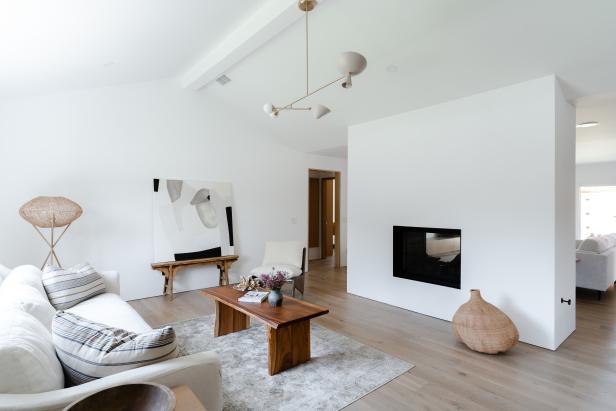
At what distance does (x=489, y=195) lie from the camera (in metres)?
3.47

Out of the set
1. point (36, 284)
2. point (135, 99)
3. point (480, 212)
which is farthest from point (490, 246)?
point (135, 99)

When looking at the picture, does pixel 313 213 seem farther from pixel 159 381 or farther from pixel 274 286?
pixel 159 381

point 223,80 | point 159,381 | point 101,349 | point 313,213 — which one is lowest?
point 159,381

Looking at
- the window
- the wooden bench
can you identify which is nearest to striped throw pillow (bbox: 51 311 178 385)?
the wooden bench

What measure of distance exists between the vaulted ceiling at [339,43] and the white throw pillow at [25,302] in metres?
1.76

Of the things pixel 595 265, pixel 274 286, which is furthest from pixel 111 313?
pixel 595 265

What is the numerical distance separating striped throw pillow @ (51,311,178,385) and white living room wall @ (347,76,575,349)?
3.19 meters

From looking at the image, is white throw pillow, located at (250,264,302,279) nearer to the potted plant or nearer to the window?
the potted plant

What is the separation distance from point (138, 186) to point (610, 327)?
606 cm

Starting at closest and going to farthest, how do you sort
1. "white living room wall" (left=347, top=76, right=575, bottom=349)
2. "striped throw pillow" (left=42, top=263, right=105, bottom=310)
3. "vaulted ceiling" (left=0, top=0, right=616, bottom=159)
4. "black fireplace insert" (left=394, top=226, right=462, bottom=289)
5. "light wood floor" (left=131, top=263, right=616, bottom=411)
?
"light wood floor" (left=131, top=263, right=616, bottom=411) → "vaulted ceiling" (left=0, top=0, right=616, bottom=159) → "striped throw pillow" (left=42, top=263, right=105, bottom=310) → "white living room wall" (left=347, top=76, right=575, bottom=349) → "black fireplace insert" (left=394, top=226, right=462, bottom=289)

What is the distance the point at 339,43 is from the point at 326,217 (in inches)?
213

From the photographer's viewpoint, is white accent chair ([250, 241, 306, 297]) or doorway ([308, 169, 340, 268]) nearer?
white accent chair ([250, 241, 306, 297])

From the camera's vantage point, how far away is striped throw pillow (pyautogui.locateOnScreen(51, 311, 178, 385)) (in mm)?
1401

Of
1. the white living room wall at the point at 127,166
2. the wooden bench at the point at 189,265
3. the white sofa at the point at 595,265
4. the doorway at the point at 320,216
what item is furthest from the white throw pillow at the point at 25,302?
the doorway at the point at 320,216
